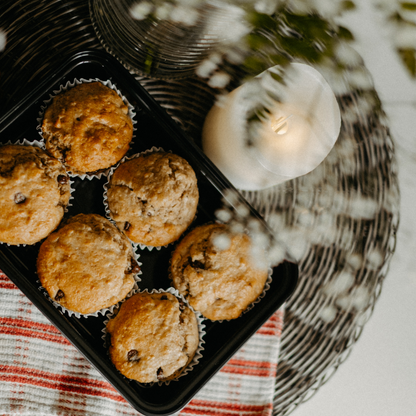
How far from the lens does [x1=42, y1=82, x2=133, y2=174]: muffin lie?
3.52 feet

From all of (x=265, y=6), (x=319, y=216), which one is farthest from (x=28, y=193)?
(x=319, y=216)

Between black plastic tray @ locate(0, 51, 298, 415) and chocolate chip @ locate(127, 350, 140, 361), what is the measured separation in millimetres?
58

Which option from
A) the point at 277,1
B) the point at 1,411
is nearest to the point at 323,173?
the point at 277,1

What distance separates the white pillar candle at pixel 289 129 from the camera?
3.00 ft

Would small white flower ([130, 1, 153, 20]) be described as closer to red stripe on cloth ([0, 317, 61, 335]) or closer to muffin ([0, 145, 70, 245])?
muffin ([0, 145, 70, 245])

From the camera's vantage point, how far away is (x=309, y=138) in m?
0.98

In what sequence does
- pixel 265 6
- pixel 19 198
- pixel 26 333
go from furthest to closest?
pixel 26 333 < pixel 19 198 < pixel 265 6

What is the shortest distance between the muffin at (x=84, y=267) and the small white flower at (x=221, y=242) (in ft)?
0.85

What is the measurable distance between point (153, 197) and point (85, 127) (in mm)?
262

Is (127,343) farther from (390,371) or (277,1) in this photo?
(390,371)

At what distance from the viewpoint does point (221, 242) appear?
114 cm

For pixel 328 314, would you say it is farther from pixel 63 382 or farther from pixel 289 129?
pixel 63 382

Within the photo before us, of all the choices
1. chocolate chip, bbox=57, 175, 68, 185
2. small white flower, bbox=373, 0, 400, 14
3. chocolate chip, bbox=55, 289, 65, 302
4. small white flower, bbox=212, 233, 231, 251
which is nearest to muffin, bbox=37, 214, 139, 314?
chocolate chip, bbox=55, 289, 65, 302

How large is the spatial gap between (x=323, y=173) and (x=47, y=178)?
0.78 metres
